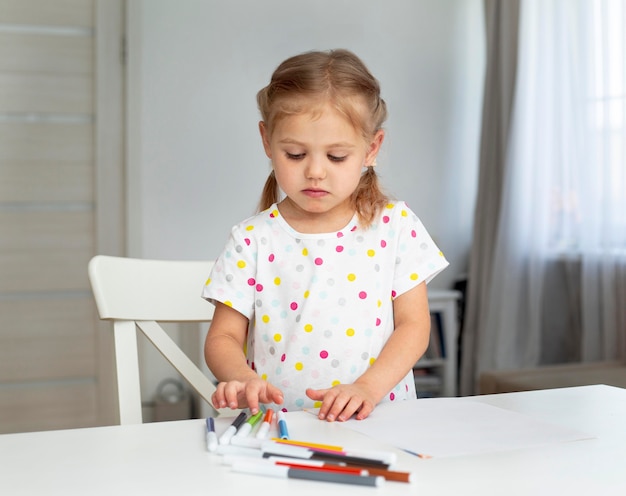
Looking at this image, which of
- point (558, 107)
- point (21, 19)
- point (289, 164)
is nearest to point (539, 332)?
point (558, 107)

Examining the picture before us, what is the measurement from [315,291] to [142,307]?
0.99 feet

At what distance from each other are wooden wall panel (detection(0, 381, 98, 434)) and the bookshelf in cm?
134

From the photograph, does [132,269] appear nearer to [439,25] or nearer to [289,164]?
[289,164]

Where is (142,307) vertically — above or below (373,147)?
below

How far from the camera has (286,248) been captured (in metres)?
1.24

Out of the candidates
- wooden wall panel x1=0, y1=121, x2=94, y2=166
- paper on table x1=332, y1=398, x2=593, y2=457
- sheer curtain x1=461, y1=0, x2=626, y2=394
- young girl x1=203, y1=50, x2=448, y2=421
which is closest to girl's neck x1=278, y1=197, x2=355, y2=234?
young girl x1=203, y1=50, x2=448, y2=421

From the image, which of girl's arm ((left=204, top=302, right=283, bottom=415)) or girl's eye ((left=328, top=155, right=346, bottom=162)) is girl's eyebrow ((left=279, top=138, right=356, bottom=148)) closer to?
girl's eye ((left=328, top=155, right=346, bottom=162))

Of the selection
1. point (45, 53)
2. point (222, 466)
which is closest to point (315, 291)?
point (222, 466)

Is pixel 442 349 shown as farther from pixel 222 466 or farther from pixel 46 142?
pixel 222 466

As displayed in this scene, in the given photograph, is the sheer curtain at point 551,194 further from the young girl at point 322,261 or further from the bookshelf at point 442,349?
A: the young girl at point 322,261

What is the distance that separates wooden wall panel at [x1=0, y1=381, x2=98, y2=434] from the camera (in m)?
3.21

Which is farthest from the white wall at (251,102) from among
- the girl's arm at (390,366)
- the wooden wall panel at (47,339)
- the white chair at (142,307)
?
the girl's arm at (390,366)

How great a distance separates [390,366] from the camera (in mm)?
1110

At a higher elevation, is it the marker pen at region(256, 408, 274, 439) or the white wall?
the white wall
